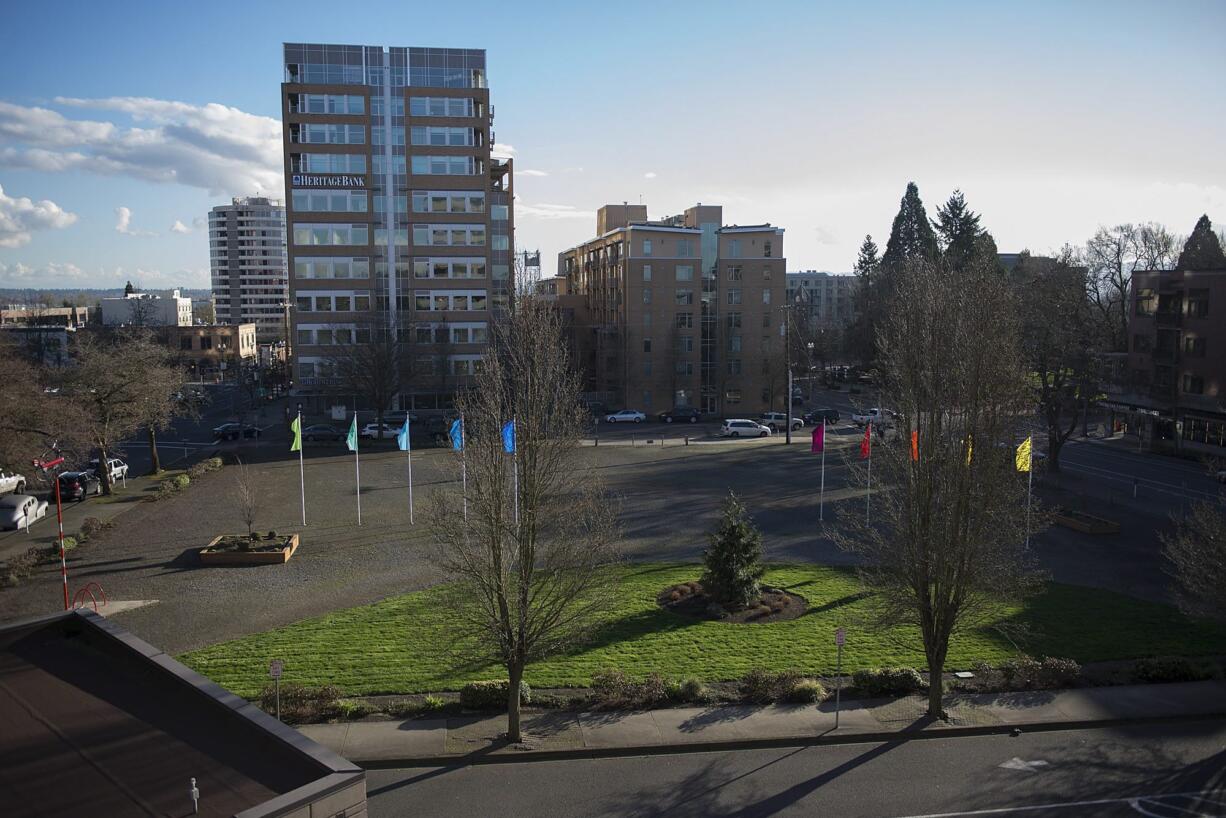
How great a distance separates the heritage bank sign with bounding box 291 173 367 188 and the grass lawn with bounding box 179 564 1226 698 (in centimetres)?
4806

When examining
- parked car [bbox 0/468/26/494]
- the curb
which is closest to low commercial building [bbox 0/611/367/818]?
the curb

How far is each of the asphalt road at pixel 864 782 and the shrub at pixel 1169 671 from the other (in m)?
2.33

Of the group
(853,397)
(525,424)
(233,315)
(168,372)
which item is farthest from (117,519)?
(233,315)

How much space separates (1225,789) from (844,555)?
1424cm

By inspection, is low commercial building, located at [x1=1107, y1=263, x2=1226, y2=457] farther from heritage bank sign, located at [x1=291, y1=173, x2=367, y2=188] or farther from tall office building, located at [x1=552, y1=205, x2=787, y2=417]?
heritage bank sign, located at [x1=291, y1=173, x2=367, y2=188]

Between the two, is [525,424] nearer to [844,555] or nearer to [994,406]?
[994,406]

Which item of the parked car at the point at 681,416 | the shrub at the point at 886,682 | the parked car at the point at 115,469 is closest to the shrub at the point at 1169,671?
the shrub at the point at 886,682

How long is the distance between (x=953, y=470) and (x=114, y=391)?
36.1m

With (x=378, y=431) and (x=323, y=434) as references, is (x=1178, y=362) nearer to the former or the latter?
(x=378, y=431)

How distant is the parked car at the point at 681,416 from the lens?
221 feet

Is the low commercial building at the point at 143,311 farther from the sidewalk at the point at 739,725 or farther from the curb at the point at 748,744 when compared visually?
the curb at the point at 748,744

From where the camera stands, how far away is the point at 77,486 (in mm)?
36625

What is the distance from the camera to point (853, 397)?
80312 millimetres

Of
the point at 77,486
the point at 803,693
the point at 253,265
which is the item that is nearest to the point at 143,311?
the point at 253,265
